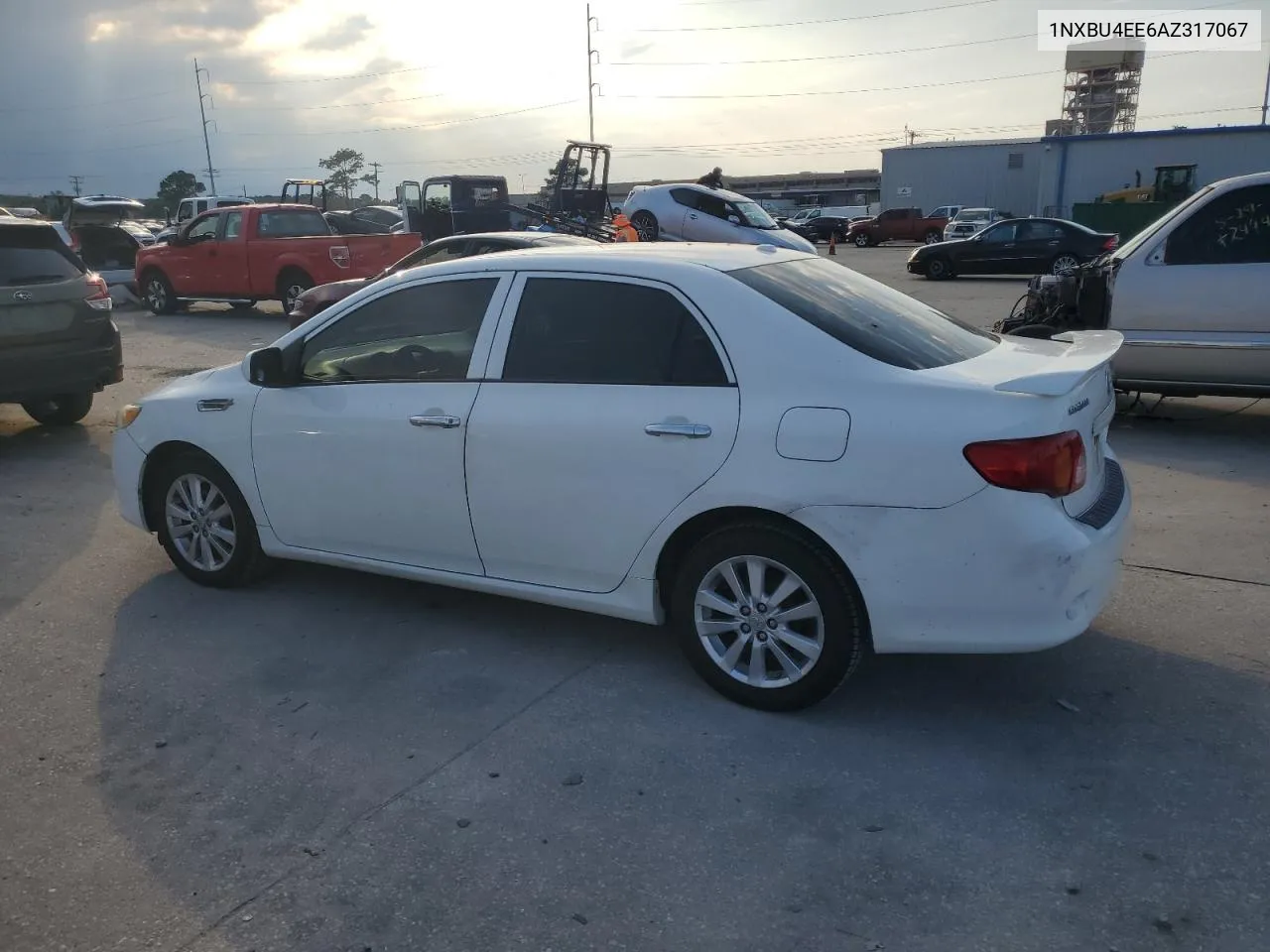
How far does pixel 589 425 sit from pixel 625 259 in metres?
0.73

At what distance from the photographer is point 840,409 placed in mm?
3598

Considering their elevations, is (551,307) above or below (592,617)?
above

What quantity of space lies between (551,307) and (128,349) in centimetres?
1224

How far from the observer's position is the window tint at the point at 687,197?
21.4 metres

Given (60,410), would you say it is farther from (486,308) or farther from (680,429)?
(680,429)

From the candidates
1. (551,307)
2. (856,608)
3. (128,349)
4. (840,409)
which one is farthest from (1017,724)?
(128,349)

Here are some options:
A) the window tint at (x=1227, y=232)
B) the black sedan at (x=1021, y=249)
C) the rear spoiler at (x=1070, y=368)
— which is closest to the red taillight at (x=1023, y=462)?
the rear spoiler at (x=1070, y=368)

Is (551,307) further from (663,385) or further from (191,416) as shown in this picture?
(191,416)

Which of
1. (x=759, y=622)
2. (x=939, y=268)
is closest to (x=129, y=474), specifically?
(x=759, y=622)

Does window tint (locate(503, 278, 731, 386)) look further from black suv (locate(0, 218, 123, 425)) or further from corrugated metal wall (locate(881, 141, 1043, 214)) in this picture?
corrugated metal wall (locate(881, 141, 1043, 214))

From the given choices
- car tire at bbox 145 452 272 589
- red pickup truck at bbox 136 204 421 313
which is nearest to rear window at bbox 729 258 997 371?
car tire at bbox 145 452 272 589

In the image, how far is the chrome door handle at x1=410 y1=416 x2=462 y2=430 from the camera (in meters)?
4.34

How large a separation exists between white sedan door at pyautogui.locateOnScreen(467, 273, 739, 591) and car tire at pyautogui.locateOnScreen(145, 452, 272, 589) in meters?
1.49

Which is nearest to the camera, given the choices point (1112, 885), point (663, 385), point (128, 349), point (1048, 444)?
point (1112, 885)
